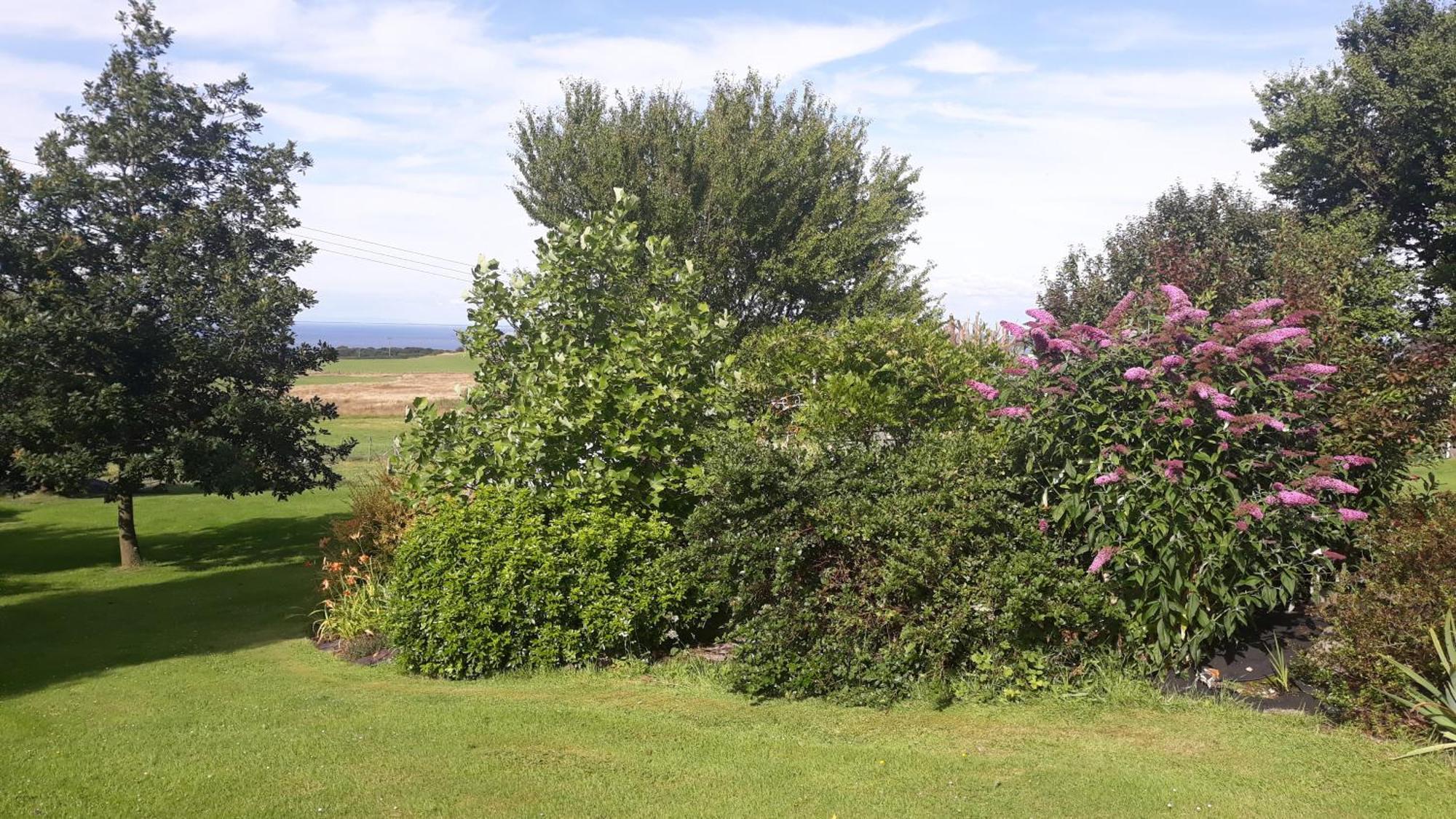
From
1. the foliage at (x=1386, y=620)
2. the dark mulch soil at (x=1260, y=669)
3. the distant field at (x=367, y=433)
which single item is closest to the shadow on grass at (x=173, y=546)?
the distant field at (x=367, y=433)

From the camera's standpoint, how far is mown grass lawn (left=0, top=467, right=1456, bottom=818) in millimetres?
5648

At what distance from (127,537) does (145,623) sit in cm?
566

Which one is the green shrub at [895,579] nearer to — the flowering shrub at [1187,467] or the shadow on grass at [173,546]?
the flowering shrub at [1187,467]

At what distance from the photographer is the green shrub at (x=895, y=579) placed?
7645 millimetres

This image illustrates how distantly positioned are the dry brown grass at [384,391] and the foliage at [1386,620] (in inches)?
1843

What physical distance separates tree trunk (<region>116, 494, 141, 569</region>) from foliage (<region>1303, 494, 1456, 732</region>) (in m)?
18.2

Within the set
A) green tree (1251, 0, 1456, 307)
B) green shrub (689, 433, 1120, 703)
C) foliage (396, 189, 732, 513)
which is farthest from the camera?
green tree (1251, 0, 1456, 307)

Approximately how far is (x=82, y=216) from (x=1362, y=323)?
779 inches

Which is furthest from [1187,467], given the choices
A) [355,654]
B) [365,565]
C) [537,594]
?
[365,565]

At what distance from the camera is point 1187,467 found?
748 centimetres

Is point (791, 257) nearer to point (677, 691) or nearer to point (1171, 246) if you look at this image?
point (1171, 246)

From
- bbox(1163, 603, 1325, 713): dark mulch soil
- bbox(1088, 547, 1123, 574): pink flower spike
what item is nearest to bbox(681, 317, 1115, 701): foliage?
bbox(1088, 547, 1123, 574): pink flower spike

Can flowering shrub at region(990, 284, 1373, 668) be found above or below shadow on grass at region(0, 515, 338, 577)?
above

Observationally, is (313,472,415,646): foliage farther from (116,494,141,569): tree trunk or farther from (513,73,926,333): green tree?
(513,73,926,333): green tree
